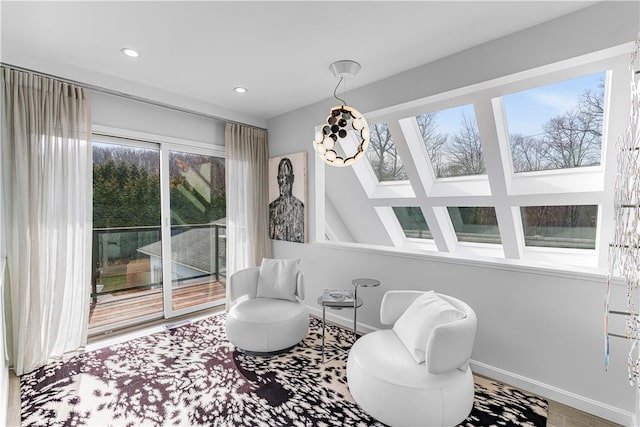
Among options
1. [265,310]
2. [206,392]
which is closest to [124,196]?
[265,310]

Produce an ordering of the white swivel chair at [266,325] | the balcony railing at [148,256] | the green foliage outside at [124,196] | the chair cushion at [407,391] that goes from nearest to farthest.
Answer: the chair cushion at [407,391] → the white swivel chair at [266,325] → the green foliage outside at [124,196] → the balcony railing at [148,256]

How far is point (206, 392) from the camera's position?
222 centimetres

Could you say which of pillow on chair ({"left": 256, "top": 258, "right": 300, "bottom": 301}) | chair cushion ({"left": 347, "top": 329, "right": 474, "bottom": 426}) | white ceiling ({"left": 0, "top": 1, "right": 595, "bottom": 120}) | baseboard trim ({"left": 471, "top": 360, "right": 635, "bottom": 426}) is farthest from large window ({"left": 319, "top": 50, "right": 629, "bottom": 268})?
pillow on chair ({"left": 256, "top": 258, "right": 300, "bottom": 301})

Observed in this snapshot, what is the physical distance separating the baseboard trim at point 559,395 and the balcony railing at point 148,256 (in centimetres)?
322

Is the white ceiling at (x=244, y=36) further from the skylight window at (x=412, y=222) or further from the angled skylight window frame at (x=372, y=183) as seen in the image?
the skylight window at (x=412, y=222)

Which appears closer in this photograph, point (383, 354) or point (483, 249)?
point (383, 354)

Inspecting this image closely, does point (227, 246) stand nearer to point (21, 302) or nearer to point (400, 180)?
point (21, 302)

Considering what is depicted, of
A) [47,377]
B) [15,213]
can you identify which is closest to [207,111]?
[15,213]

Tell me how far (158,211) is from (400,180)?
2993mm

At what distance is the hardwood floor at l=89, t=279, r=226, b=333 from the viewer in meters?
3.30

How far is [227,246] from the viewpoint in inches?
156

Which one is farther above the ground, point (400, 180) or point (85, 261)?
point (400, 180)

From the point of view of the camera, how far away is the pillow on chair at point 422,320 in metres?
1.95

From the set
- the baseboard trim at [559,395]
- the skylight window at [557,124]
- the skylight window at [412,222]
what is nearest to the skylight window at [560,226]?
the skylight window at [557,124]
